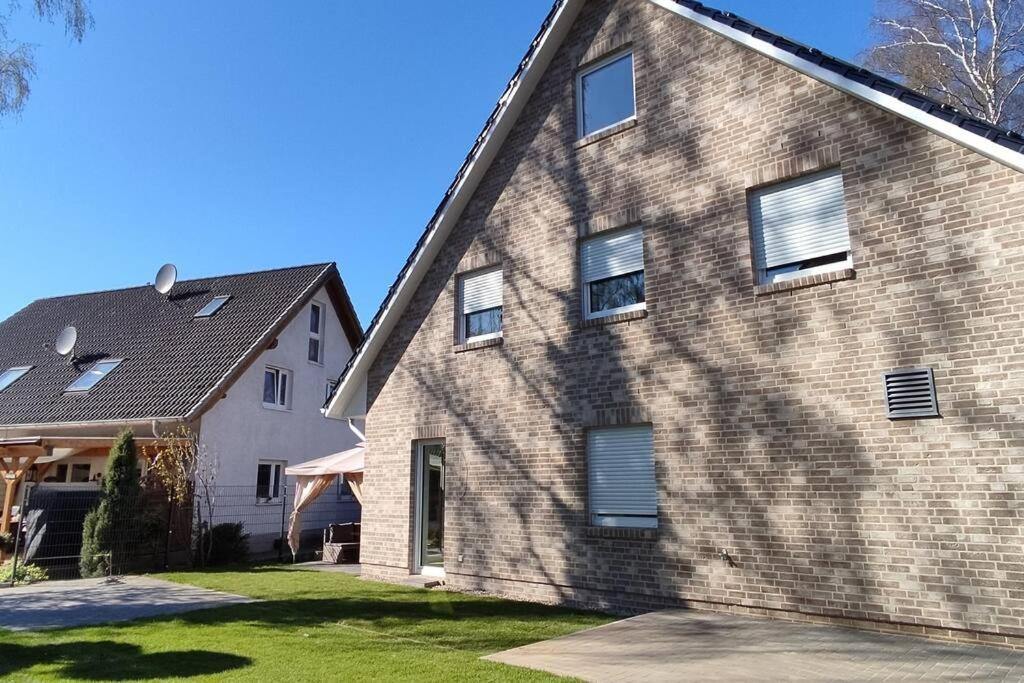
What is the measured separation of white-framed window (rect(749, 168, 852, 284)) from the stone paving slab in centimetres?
942

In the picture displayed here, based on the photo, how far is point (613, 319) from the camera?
1007cm

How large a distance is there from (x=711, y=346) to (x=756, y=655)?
12.5 feet

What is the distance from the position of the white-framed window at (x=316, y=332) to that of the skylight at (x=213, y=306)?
2.87 m

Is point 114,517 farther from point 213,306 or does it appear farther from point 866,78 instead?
point 866,78

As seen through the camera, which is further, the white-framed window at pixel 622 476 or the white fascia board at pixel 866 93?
the white-framed window at pixel 622 476

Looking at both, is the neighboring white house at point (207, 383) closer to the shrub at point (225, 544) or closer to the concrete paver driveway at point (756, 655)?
the shrub at point (225, 544)

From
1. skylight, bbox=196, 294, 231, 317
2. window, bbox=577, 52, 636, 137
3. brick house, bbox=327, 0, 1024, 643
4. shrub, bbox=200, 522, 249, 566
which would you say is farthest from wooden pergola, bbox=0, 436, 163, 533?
window, bbox=577, 52, 636, 137

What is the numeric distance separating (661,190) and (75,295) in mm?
26068

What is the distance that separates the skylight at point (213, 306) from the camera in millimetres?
22219

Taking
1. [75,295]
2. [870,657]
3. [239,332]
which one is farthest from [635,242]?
[75,295]

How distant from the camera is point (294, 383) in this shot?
69.4ft

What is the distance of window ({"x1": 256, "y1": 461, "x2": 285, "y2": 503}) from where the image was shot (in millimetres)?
19562

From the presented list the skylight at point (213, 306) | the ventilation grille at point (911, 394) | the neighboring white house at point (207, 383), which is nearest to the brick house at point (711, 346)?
the ventilation grille at point (911, 394)

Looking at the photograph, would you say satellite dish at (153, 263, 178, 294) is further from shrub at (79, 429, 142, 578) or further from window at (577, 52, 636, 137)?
window at (577, 52, 636, 137)
